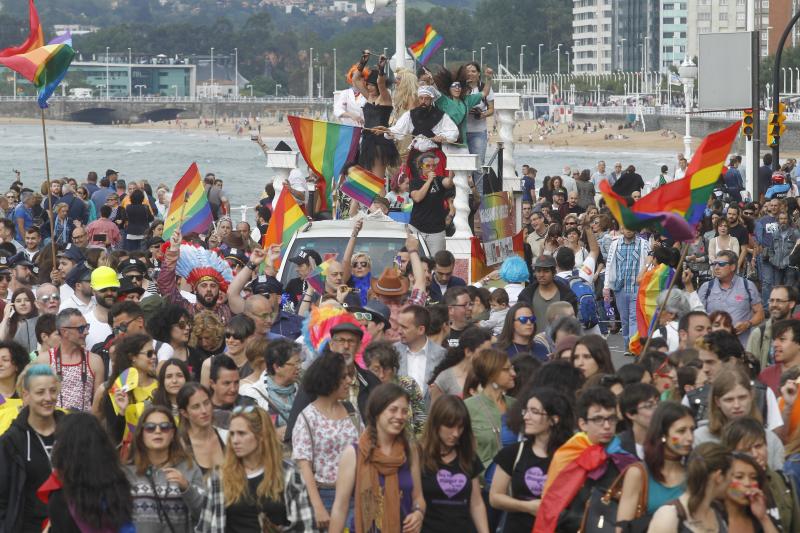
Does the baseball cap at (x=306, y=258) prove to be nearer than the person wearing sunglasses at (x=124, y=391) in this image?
No

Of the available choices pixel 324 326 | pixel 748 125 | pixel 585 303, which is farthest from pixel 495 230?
pixel 748 125

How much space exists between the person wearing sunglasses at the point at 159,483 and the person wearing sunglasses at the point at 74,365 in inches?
81.5

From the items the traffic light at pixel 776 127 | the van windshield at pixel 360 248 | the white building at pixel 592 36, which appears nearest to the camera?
the van windshield at pixel 360 248

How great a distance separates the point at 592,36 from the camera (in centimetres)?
19388

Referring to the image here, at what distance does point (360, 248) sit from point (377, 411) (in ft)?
18.8

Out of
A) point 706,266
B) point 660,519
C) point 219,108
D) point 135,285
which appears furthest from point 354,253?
point 219,108

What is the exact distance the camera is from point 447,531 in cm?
677

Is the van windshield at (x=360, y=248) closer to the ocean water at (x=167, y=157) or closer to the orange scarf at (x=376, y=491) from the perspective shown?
the orange scarf at (x=376, y=491)

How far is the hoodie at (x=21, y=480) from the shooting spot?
6.67m

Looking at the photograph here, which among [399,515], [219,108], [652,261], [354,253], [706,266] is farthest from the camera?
[219,108]

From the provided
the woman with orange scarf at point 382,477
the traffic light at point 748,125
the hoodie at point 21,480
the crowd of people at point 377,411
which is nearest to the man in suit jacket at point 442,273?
the crowd of people at point 377,411

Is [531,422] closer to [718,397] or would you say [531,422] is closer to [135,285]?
[718,397]

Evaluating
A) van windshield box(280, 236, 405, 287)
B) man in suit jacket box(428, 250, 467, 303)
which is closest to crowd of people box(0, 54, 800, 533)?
man in suit jacket box(428, 250, 467, 303)

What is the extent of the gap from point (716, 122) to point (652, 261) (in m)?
87.4
